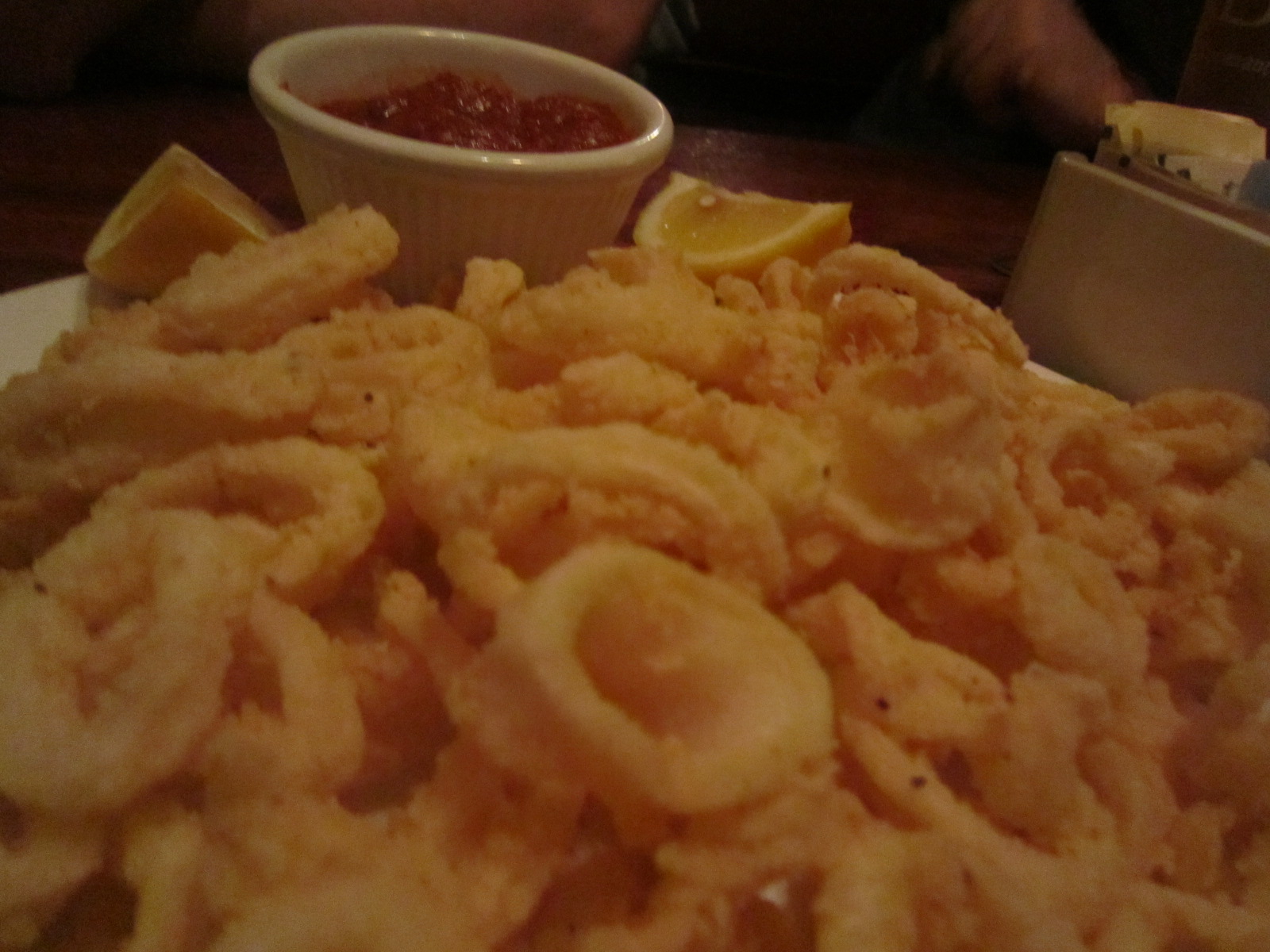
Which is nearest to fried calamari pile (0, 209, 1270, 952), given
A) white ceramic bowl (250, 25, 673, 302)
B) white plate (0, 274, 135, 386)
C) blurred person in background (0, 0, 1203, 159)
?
white plate (0, 274, 135, 386)

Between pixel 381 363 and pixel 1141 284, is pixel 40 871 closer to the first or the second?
pixel 381 363

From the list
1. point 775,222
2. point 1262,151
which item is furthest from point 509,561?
point 1262,151

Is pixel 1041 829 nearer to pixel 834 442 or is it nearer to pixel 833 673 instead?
pixel 833 673

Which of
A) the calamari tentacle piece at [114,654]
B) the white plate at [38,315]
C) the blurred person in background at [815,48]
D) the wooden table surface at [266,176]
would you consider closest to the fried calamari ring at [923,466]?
the calamari tentacle piece at [114,654]

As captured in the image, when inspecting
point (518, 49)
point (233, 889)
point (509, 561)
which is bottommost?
point (233, 889)

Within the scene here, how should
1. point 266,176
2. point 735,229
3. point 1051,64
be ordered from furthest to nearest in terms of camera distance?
1. point 1051,64
2. point 266,176
3. point 735,229

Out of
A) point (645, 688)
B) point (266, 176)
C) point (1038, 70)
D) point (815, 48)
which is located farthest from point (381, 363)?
point (815, 48)

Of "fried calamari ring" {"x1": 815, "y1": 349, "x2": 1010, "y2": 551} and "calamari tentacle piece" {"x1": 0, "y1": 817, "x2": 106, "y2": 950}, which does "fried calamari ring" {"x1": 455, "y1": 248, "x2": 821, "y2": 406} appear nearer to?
"fried calamari ring" {"x1": 815, "y1": 349, "x2": 1010, "y2": 551}

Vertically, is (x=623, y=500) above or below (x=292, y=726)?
above
